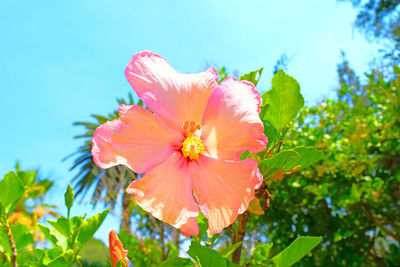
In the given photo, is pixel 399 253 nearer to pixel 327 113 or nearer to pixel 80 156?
pixel 327 113

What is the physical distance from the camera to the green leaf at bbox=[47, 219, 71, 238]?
2.31 ft

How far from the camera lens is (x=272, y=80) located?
73 cm

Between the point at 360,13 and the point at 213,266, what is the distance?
13.7m

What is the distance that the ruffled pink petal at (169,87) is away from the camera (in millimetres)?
585

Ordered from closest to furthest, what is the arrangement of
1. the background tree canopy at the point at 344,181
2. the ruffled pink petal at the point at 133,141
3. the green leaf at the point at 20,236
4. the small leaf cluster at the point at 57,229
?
the ruffled pink petal at the point at 133,141, the small leaf cluster at the point at 57,229, the green leaf at the point at 20,236, the background tree canopy at the point at 344,181

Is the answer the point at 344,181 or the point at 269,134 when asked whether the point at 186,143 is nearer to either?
the point at 269,134

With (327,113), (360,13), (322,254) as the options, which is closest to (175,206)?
(327,113)

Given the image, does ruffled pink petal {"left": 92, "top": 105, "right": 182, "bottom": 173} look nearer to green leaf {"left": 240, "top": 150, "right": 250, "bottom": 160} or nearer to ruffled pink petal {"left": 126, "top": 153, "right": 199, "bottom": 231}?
ruffled pink petal {"left": 126, "top": 153, "right": 199, "bottom": 231}

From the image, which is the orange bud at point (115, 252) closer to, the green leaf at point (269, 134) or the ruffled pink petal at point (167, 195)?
the ruffled pink petal at point (167, 195)

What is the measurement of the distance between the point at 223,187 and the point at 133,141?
0.17 meters

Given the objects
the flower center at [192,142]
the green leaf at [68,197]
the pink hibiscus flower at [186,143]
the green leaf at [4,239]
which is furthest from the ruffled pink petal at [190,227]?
the green leaf at [4,239]

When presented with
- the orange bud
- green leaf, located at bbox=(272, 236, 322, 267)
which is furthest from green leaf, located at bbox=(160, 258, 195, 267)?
green leaf, located at bbox=(272, 236, 322, 267)

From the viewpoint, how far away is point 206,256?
60cm

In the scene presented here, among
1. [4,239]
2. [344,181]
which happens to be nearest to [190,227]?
[4,239]
